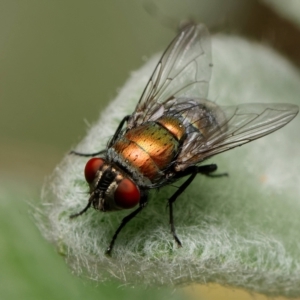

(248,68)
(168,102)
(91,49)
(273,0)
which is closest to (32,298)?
(168,102)

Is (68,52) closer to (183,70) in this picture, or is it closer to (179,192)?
(183,70)

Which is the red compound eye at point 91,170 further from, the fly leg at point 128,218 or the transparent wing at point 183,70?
the transparent wing at point 183,70

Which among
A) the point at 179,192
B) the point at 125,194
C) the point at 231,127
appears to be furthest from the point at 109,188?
the point at 231,127

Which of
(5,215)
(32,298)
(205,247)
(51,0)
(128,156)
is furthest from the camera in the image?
(51,0)

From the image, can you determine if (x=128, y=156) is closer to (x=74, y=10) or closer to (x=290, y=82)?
(x=290, y=82)

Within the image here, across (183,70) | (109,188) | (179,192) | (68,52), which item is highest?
(68,52)

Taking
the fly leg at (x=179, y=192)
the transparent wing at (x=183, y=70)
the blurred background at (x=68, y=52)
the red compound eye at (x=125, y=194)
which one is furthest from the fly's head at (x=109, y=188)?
the blurred background at (x=68, y=52)
